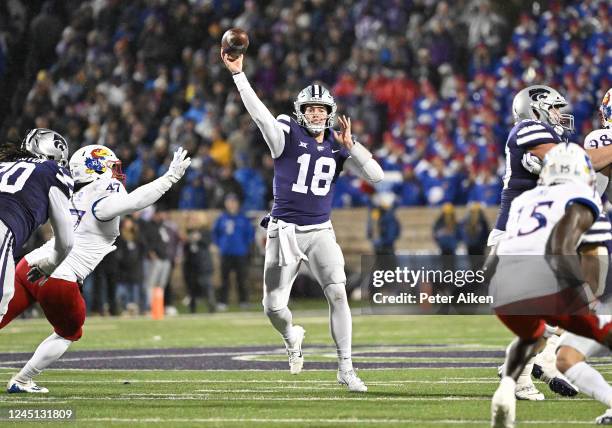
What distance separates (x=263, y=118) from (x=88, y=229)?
1466mm

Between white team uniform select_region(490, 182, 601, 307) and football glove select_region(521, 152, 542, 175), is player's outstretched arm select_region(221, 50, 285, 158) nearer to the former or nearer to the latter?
football glove select_region(521, 152, 542, 175)

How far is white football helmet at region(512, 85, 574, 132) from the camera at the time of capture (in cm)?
845

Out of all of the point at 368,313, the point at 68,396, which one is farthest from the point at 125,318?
the point at 68,396

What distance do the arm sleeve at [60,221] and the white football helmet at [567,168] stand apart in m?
2.86

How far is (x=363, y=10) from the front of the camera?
2283cm

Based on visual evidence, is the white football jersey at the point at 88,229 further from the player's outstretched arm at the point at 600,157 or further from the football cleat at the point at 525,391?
the player's outstretched arm at the point at 600,157

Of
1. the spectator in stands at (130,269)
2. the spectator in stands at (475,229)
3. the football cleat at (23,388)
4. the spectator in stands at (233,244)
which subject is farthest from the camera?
the spectator in stands at (233,244)

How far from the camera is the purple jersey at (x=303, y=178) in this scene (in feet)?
29.6

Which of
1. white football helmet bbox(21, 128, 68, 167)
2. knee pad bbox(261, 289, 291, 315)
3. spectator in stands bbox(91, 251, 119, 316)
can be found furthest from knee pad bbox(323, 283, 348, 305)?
spectator in stands bbox(91, 251, 119, 316)

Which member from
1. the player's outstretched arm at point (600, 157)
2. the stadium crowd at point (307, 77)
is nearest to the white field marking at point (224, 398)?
the player's outstretched arm at point (600, 157)

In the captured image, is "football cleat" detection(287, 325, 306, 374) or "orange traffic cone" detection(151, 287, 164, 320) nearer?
"football cleat" detection(287, 325, 306, 374)

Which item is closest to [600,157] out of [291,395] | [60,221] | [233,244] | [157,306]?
[291,395]

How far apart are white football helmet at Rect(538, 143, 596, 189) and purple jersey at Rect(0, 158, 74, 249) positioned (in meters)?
2.89

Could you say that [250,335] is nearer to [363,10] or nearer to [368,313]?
[368,313]
